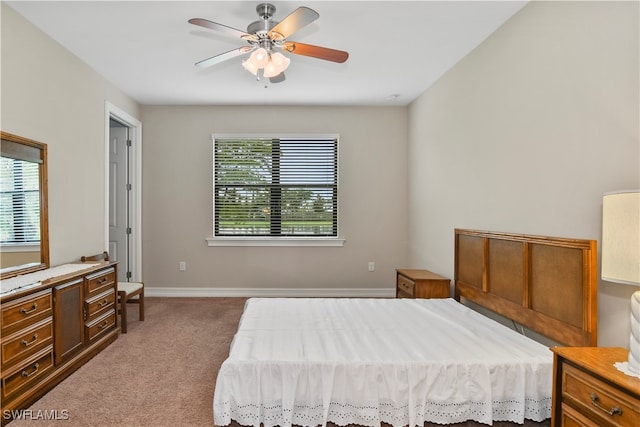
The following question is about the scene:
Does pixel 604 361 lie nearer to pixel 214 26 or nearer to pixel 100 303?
pixel 214 26

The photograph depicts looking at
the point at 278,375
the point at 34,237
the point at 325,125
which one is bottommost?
the point at 278,375

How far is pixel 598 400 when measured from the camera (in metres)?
1.38

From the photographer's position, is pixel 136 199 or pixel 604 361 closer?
pixel 604 361

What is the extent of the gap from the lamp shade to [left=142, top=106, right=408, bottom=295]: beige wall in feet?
11.9

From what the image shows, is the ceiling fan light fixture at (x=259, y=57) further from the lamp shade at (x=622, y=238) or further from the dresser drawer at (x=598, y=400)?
the dresser drawer at (x=598, y=400)

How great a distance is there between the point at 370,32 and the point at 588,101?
1.66 metres

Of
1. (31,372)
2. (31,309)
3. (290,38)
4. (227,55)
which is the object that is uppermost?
(290,38)

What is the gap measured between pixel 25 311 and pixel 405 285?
10.7 ft

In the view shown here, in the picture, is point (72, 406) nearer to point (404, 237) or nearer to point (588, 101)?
point (588, 101)

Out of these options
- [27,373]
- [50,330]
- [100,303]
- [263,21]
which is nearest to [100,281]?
[100,303]

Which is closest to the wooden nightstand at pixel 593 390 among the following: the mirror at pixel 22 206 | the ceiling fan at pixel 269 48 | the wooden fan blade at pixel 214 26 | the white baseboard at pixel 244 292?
the ceiling fan at pixel 269 48

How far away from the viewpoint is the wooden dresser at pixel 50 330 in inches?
81.8

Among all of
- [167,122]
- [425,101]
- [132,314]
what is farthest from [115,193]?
[425,101]

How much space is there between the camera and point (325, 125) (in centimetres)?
504
